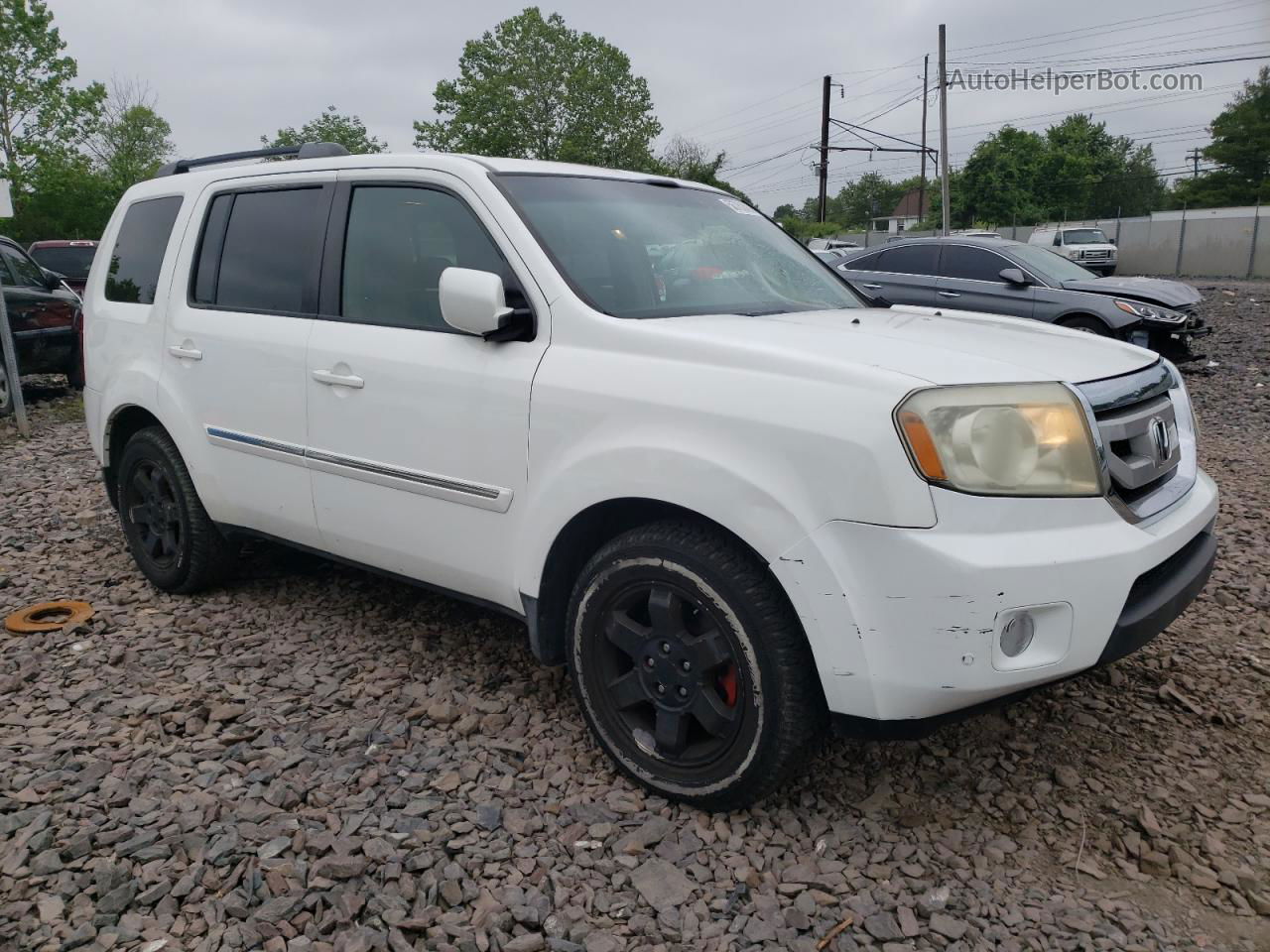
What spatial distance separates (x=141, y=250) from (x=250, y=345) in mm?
1161

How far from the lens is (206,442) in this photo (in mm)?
A: 3973

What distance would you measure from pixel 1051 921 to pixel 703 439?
1401 millimetres

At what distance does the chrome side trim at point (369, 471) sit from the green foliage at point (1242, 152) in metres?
63.0

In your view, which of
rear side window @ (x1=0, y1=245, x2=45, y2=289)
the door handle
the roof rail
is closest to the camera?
the door handle

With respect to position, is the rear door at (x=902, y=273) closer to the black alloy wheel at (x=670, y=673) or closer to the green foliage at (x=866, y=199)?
the black alloy wheel at (x=670, y=673)

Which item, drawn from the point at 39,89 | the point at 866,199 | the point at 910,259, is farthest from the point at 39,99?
the point at 866,199

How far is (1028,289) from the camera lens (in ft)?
34.9

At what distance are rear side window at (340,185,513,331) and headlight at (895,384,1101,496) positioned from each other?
142cm

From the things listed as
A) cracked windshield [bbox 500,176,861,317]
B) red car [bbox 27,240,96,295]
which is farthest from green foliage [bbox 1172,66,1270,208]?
cracked windshield [bbox 500,176,861,317]

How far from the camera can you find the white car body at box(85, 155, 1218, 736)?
2236 mm

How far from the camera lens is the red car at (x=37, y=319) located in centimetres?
991

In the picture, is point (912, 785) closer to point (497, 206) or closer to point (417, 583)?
point (417, 583)

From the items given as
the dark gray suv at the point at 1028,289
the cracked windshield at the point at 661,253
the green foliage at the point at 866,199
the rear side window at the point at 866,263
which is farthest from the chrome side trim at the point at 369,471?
the green foliage at the point at 866,199

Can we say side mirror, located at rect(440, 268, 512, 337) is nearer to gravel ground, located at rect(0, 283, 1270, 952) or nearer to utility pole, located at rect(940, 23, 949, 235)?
gravel ground, located at rect(0, 283, 1270, 952)
